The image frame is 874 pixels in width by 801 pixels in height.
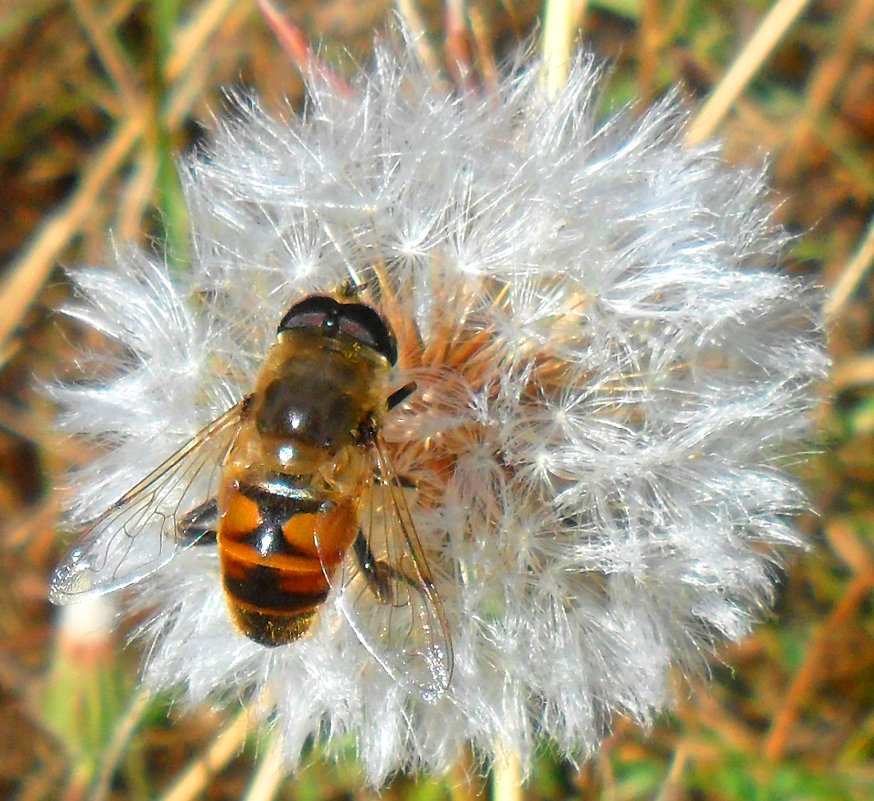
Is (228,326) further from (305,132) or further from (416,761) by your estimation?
(416,761)

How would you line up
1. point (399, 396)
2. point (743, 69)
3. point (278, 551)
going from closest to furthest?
point (278, 551) → point (399, 396) → point (743, 69)

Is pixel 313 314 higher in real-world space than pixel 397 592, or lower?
higher

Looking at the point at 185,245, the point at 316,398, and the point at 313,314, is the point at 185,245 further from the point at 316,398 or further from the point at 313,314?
the point at 316,398

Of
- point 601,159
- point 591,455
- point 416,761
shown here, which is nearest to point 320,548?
point 591,455

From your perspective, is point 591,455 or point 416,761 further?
point 416,761

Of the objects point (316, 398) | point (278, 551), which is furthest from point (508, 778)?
point (316, 398)

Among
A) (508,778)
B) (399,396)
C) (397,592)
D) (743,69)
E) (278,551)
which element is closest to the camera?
(278,551)
